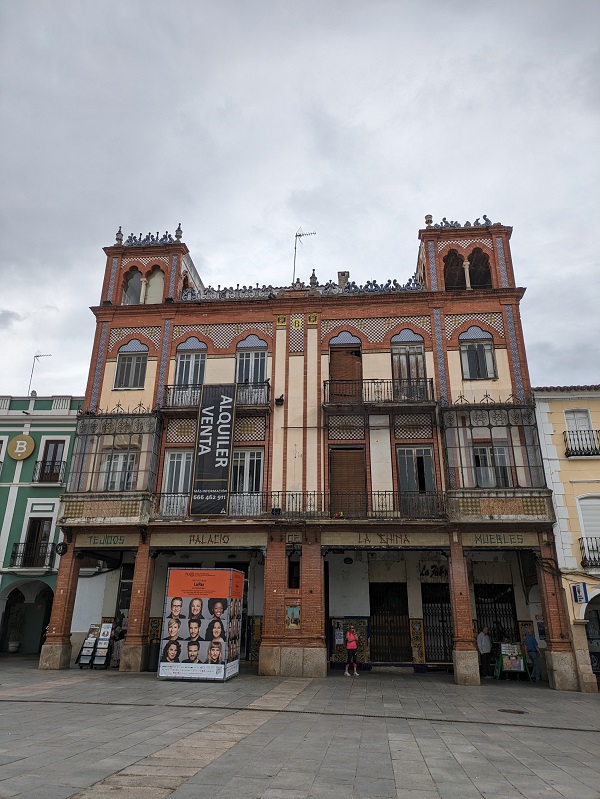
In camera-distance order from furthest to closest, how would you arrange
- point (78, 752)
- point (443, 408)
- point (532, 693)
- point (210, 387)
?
point (210, 387)
point (443, 408)
point (532, 693)
point (78, 752)

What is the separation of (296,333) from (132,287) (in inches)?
350

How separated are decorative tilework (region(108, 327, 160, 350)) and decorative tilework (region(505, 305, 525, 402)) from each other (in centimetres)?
1469

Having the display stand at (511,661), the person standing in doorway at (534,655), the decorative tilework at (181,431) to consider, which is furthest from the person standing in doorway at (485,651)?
the decorative tilework at (181,431)

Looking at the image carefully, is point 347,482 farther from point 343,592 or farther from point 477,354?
point 477,354

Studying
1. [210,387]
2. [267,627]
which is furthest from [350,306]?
[267,627]

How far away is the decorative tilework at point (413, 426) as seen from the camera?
21672 millimetres

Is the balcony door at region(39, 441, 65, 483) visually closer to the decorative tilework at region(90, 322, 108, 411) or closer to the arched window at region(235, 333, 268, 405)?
the decorative tilework at region(90, 322, 108, 411)

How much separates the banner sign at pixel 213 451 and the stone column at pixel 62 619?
17.0ft

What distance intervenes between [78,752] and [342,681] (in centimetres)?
1148

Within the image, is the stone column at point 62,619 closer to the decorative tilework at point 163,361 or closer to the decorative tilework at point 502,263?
the decorative tilework at point 163,361

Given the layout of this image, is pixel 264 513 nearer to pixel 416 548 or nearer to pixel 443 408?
pixel 416 548

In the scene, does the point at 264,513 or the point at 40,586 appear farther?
the point at 40,586

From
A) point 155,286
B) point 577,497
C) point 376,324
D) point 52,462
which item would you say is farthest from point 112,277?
point 577,497

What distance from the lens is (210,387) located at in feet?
74.6
